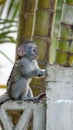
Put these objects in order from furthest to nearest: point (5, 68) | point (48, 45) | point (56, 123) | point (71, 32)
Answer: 1. point (5, 68)
2. point (48, 45)
3. point (71, 32)
4. point (56, 123)

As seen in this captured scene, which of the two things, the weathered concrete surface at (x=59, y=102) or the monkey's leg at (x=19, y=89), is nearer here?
the weathered concrete surface at (x=59, y=102)

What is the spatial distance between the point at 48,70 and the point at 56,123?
0.28 meters

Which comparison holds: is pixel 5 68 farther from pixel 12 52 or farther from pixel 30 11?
pixel 30 11

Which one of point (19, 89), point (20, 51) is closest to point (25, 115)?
point (19, 89)

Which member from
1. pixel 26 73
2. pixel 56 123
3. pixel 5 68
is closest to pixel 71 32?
pixel 26 73

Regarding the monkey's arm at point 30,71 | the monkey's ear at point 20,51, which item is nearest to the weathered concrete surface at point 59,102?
the monkey's arm at point 30,71

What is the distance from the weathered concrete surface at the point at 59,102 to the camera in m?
2.43

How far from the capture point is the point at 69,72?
2.57 m

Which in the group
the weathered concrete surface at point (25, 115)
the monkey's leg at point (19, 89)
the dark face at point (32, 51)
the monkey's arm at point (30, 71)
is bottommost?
the weathered concrete surface at point (25, 115)

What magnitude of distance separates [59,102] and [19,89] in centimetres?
24

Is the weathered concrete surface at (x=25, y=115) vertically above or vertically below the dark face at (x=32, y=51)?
below

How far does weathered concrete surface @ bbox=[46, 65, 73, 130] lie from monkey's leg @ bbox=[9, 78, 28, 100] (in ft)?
0.44

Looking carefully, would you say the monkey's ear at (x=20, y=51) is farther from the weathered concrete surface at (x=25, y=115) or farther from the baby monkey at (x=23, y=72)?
the weathered concrete surface at (x=25, y=115)

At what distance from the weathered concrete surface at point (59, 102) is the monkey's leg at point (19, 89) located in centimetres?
13
